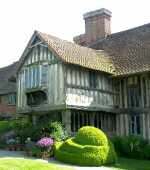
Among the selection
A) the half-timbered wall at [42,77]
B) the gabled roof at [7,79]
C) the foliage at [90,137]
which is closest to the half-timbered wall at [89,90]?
the half-timbered wall at [42,77]

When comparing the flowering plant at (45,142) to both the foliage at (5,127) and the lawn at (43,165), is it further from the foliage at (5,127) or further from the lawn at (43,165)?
the foliage at (5,127)

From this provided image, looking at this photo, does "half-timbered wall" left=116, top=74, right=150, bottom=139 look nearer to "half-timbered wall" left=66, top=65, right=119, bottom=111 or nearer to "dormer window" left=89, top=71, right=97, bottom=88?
"half-timbered wall" left=66, top=65, right=119, bottom=111

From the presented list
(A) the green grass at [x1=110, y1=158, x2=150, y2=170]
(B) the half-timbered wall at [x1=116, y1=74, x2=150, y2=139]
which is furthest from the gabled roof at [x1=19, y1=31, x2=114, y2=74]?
(A) the green grass at [x1=110, y1=158, x2=150, y2=170]

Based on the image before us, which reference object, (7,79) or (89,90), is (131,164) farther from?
(7,79)

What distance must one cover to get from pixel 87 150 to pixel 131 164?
2.53 meters

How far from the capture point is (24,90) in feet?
84.2

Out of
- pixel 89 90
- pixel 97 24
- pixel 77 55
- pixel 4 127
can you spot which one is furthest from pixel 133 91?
pixel 4 127

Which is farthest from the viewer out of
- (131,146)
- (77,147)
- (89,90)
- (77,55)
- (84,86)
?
(77,55)

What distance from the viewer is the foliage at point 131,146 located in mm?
22844

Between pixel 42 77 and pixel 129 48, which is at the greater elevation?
pixel 129 48

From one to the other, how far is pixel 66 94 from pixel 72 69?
5.83 ft

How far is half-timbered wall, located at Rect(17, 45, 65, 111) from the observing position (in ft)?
76.5

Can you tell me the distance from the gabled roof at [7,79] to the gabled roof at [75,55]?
1092 cm

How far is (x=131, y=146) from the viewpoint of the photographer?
906 inches
